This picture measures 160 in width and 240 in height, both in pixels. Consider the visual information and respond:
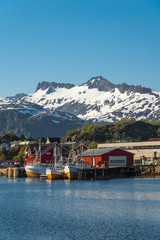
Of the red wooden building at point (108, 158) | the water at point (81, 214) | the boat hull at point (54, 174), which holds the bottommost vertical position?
the water at point (81, 214)

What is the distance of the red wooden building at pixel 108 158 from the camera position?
137625 mm

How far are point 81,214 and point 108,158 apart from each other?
3094 inches

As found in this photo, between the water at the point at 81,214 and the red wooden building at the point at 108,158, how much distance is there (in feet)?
161

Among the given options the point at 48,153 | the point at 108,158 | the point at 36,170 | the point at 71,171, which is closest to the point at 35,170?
the point at 36,170

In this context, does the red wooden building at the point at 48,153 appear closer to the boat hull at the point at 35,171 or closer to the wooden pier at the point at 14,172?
the wooden pier at the point at 14,172

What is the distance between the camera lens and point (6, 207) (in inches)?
2699

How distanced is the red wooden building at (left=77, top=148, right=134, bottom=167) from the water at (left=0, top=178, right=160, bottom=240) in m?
49.2

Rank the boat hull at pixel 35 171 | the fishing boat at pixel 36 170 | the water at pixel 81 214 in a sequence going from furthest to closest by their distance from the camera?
the fishing boat at pixel 36 170, the boat hull at pixel 35 171, the water at pixel 81 214

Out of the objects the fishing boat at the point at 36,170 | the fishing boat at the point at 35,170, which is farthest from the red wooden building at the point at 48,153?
the fishing boat at the point at 35,170

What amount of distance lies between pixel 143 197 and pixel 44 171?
56328mm

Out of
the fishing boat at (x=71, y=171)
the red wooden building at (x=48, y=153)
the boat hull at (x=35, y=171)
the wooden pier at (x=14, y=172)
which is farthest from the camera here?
the red wooden building at (x=48, y=153)

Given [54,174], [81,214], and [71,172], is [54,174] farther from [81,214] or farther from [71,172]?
[81,214]

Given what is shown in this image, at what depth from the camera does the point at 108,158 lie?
139m

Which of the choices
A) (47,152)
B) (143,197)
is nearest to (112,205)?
(143,197)
